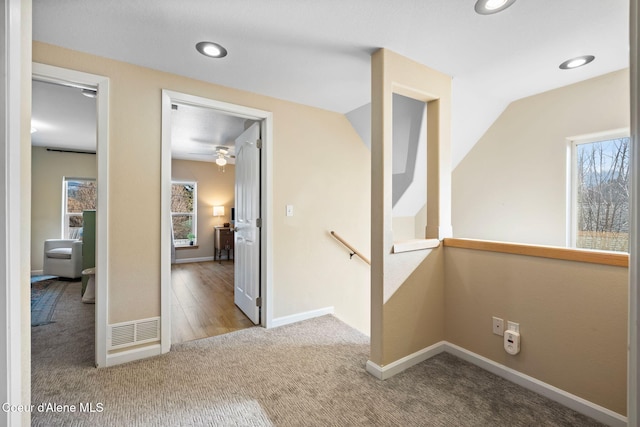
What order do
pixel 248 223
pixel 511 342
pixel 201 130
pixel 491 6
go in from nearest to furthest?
pixel 491 6
pixel 511 342
pixel 248 223
pixel 201 130

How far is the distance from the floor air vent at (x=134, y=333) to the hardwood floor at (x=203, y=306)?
31cm

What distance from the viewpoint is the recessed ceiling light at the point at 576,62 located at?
207 centimetres

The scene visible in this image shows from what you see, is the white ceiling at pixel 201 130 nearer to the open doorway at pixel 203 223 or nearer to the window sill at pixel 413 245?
the open doorway at pixel 203 223

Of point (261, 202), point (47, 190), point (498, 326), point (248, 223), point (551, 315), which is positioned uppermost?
point (47, 190)

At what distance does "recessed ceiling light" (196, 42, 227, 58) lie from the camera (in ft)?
6.15

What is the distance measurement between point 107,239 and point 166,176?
601 millimetres

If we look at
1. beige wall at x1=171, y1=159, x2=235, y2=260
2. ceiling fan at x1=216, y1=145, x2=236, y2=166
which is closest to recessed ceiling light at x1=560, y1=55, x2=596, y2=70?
ceiling fan at x1=216, y1=145, x2=236, y2=166

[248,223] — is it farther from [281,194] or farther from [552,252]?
[552,252]

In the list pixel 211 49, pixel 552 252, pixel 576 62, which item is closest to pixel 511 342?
pixel 552 252

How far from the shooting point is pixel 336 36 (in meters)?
1.79

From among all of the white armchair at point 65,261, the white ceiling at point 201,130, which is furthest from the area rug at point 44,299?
the white ceiling at point 201,130

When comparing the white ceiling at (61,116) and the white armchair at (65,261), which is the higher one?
the white ceiling at (61,116)

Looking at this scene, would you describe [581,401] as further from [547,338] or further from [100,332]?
[100,332]

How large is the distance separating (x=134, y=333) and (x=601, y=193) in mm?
4090
